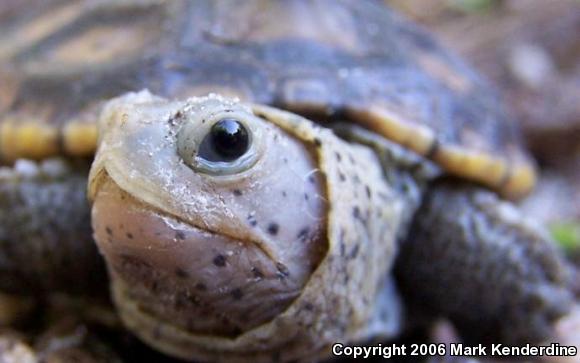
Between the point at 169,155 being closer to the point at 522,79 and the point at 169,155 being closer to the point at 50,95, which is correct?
the point at 50,95

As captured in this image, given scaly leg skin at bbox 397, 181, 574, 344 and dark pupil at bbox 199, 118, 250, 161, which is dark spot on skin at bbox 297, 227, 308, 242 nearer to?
dark pupil at bbox 199, 118, 250, 161

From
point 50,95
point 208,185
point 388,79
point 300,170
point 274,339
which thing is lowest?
point 274,339

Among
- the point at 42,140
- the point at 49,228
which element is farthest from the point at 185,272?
the point at 42,140

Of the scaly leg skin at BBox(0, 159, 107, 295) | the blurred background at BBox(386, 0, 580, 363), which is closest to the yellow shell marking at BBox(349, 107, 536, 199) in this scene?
A: the scaly leg skin at BBox(0, 159, 107, 295)

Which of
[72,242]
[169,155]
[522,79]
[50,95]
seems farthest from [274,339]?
[522,79]

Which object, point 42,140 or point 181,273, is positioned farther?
point 42,140

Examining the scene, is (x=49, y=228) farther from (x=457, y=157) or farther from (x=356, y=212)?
(x=457, y=157)
